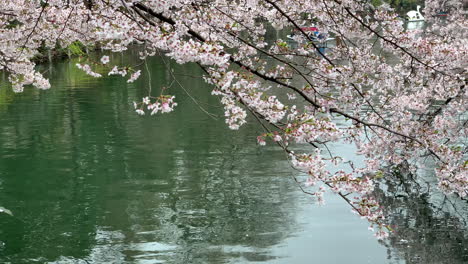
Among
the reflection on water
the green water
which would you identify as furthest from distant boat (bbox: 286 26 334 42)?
the reflection on water

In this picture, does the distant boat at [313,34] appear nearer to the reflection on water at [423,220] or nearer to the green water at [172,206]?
the green water at [172,206]

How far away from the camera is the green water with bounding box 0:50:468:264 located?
1039 cm

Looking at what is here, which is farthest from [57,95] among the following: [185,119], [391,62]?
[391,62]

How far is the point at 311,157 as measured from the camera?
5.68 m

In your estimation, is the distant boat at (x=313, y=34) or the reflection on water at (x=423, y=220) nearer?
the distant boat at (x=313, y=34)

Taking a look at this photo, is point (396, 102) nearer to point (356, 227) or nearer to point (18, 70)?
point (356, 227)

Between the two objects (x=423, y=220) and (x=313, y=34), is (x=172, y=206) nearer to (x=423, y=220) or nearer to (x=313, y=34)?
(x=423, y=220)

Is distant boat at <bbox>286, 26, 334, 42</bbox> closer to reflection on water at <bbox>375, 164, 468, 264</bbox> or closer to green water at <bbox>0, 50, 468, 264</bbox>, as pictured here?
green water at <bbox>0, 50, 468, 264</bbox>

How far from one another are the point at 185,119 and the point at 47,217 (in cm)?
1113

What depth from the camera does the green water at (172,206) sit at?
34.1ft

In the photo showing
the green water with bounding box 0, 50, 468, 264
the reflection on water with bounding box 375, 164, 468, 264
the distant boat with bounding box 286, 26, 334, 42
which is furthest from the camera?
the green water with bounding box 0, 50, 468, 264

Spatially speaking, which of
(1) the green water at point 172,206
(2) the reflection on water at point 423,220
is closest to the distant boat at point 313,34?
(1) the green water at point 172,206

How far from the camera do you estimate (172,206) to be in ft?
42.1

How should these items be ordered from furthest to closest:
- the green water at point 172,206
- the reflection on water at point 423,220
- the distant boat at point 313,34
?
the green water at point 172,206 → the reflection on water at point 423,220 → the distant boat at point 313,34
